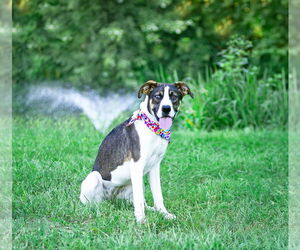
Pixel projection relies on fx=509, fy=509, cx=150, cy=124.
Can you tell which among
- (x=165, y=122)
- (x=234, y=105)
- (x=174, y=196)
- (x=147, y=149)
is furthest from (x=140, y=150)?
(x=234, y=105)

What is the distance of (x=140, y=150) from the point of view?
4.35 m

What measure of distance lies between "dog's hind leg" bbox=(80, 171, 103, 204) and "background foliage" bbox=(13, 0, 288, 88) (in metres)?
6.80

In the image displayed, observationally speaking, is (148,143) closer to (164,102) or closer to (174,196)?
(164,102)

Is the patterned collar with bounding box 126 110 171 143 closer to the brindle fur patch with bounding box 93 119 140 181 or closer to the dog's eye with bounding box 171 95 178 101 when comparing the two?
the brindle fur patch with bounding box 93 119 140 181

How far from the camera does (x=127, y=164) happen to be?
4496mm

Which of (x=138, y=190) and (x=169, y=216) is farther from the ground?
(x=138, y=190)

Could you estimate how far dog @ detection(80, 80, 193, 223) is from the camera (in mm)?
4281

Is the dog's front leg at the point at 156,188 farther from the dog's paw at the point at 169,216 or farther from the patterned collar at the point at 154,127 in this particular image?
the patterned collar at the point at 154,127

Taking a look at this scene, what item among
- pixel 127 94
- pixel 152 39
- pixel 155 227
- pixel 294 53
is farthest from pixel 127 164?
pixel 294 53

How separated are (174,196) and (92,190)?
0.94 m

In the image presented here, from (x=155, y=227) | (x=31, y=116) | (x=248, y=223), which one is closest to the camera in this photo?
(x=155, y=227)

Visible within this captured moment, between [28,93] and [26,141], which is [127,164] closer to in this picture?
[26,141]

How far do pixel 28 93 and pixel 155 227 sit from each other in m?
7.69

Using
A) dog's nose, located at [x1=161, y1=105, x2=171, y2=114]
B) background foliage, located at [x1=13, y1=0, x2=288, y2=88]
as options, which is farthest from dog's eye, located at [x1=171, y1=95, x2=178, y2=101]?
background foliage, located at [x1=13, y1=0, x2=288, y2=88]
